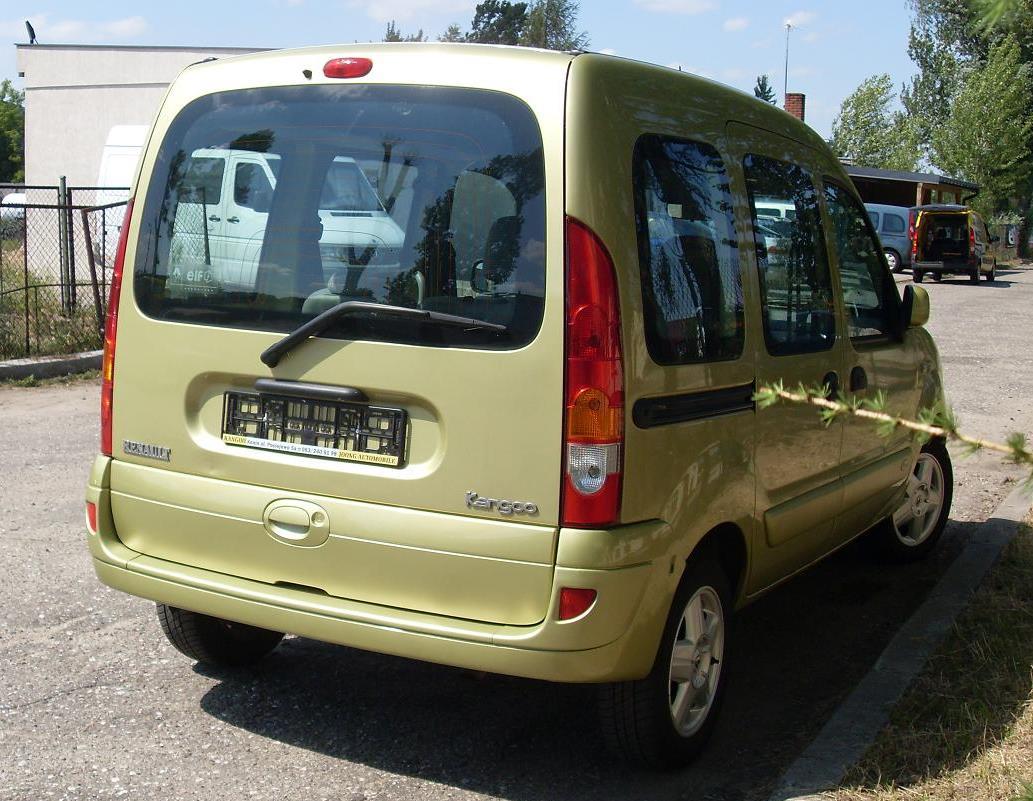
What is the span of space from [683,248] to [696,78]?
2.18 ft

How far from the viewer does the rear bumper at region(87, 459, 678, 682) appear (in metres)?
3.55

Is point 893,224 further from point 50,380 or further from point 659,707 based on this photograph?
point 659,707

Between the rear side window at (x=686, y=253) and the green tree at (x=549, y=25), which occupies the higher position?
the green tree at (x=549, y=25)

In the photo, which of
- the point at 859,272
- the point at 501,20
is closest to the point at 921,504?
the point at 859,272

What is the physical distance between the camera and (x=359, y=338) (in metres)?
3.75

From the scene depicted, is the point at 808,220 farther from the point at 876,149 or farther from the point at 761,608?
the point at 876,149

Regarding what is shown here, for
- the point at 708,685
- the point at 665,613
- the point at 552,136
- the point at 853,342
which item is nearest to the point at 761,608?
the point at 853,342

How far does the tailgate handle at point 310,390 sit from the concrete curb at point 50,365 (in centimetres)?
934

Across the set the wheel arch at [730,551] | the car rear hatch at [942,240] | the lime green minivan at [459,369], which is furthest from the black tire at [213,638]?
the car rear hatch at [942,240]

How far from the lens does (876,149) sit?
Result: 2849 inches

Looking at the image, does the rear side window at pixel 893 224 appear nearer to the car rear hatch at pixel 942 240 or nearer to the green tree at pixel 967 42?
the car rear hatch at pixel 942 240

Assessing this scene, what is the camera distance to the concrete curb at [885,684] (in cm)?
397

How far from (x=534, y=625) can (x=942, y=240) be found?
33.1m

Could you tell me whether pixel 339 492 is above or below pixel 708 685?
above
